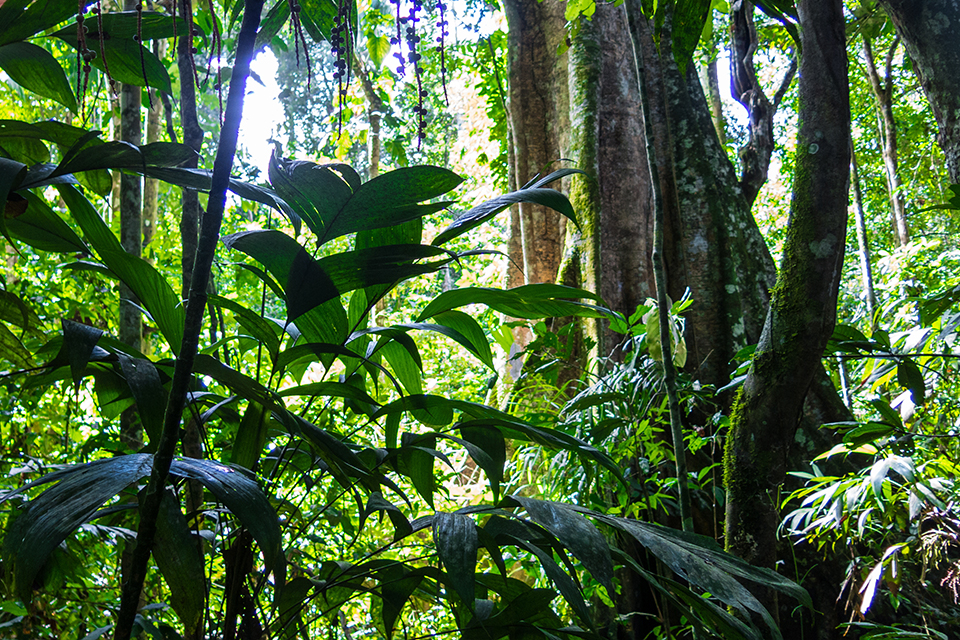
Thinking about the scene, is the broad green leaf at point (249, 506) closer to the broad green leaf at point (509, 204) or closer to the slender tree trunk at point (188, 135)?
the broad green leaf at point (509, 204)

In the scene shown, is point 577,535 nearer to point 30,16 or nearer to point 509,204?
point 509,204

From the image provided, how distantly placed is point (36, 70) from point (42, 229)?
0.34 metres

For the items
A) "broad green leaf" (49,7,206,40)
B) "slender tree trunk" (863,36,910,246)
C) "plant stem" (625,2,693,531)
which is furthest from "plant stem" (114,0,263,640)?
"slender tree trunk" (863,36,910,246)

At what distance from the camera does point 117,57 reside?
96 cm

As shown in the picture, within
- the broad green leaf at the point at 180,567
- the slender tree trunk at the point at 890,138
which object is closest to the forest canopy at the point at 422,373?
the broad green leaf at the point at 180,567

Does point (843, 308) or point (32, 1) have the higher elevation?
point (843, 308)

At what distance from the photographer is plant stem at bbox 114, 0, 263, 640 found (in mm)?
521

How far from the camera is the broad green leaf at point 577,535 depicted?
59 cm

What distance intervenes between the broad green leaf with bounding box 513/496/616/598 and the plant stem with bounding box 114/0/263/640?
14.2 inches

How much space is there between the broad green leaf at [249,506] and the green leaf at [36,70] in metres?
0.70

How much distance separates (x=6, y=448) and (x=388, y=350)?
181cm

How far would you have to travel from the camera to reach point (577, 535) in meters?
0.62

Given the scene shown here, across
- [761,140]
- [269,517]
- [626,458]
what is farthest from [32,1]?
[761,140]

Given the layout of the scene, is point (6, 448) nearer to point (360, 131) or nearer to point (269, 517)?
point (269, 517)
